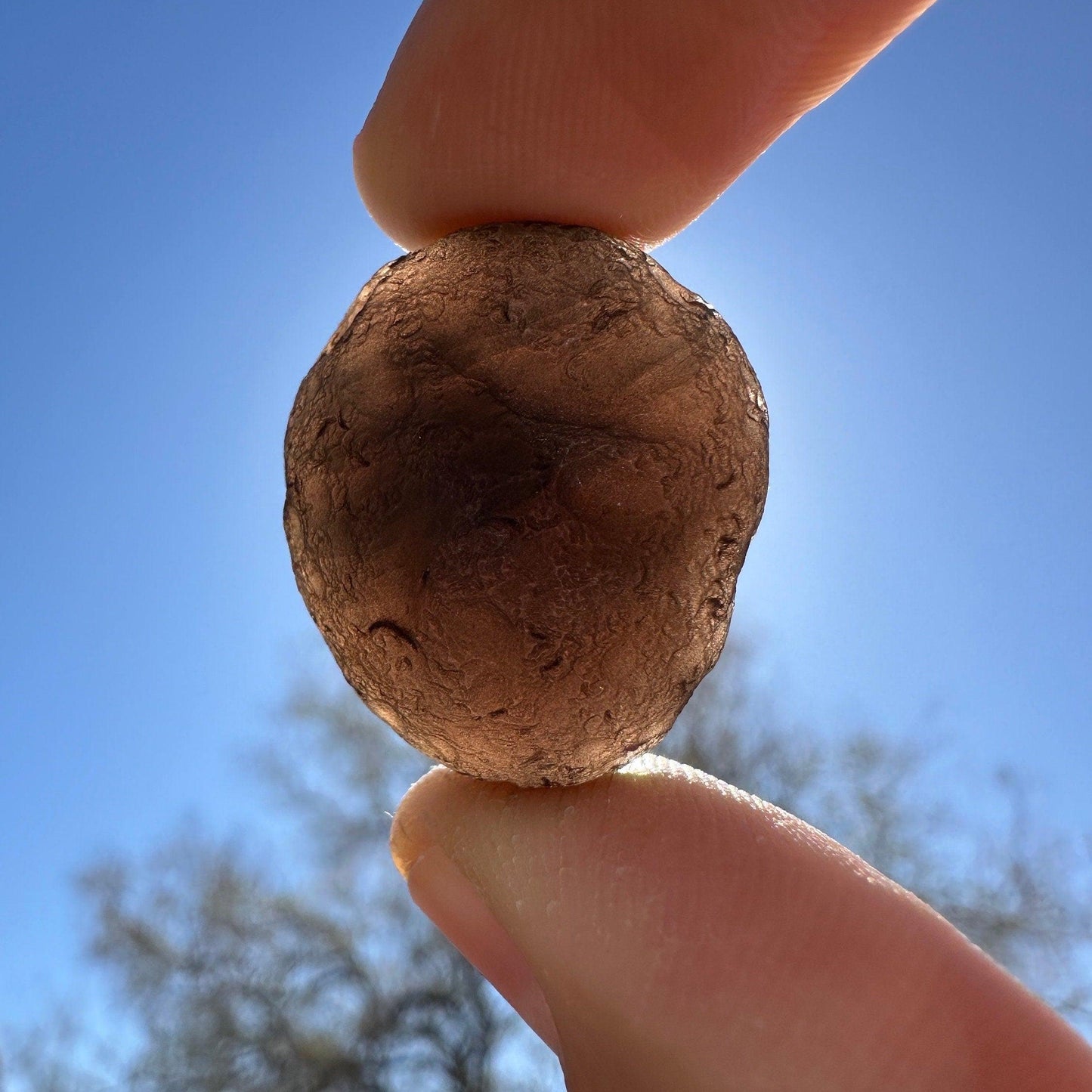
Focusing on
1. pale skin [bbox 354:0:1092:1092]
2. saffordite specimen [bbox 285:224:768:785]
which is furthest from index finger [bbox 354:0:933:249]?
saffordite specimen [bbox 285:224:768:785]

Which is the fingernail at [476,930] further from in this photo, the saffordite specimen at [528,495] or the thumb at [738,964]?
the saffordite specimen at [528,495]

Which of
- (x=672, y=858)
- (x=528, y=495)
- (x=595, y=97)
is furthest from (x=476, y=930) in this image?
(x=595, y=97)

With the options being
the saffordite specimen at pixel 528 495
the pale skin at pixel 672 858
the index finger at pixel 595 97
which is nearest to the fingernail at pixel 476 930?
the pale skin at pixel 672 858

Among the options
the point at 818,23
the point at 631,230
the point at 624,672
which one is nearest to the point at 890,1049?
the point at 624,672

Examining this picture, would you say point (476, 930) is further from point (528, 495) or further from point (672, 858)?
point (528, 495)

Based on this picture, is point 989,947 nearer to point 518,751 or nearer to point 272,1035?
point 272,1035
